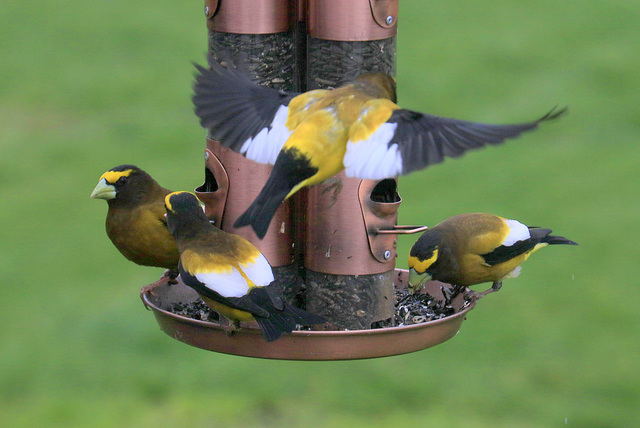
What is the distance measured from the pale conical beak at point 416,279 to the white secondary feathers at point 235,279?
104cm

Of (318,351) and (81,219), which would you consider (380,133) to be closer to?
(318,351)

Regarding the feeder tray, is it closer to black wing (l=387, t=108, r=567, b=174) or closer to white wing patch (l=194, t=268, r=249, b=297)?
white wing patch (l=194, t=268, r=249, b=297)

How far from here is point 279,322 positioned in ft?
15.7

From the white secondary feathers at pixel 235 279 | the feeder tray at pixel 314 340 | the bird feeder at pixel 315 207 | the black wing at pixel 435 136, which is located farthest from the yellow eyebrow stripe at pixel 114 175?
the black wing at pixel 435 136

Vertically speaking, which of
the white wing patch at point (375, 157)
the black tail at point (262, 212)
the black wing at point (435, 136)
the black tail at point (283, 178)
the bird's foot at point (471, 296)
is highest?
the black wing at point (435, 136)

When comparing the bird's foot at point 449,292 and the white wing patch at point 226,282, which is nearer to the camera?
the white wing patch at point 226,282

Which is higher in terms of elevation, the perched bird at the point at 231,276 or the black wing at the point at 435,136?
the black wing at the point at 435,136

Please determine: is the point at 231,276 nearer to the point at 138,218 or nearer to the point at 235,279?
the point at 235,279

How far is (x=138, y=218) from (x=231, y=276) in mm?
1081

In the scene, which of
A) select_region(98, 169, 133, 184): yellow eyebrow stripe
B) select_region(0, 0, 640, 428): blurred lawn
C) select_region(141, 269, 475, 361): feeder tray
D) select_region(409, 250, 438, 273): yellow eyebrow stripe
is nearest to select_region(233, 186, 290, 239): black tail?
select_region(141, 269, 475, 361): feeder tray

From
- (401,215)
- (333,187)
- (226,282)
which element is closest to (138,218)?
(226,282)

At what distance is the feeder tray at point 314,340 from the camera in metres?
4.75

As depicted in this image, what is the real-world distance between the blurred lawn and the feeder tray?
16.1 feet

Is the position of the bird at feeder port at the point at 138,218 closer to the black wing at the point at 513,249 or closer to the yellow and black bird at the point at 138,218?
the yellow and black bird at the point at 138,218
